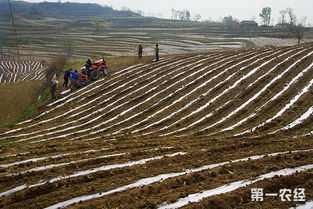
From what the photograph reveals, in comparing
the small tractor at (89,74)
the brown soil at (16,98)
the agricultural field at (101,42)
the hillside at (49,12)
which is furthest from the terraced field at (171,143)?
the hillside at (49,12)

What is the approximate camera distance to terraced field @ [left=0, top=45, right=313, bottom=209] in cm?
587

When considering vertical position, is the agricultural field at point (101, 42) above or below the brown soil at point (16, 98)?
above

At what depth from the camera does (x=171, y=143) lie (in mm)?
9195

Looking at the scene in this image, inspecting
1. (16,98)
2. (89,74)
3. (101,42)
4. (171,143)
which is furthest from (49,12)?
(171,143)

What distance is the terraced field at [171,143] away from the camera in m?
5.87

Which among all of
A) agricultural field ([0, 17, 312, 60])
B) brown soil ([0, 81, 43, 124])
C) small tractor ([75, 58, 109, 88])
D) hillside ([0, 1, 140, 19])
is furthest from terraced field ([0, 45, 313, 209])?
hillside ([0, 1, 140, 19])

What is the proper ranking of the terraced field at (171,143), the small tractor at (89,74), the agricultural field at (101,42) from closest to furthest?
the terraced field at (171,143), the small tractor at (89,74), the agricultural field at (101,42)

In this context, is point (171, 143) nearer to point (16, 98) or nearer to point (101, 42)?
point (16, 98)

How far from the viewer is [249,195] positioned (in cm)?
549

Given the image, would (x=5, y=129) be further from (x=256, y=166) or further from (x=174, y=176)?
(x=256, y=166)

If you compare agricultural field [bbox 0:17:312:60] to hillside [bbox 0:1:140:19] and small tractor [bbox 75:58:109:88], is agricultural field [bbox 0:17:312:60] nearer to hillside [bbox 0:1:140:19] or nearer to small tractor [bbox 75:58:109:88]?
small tractor [bbox 75:58:109:88]

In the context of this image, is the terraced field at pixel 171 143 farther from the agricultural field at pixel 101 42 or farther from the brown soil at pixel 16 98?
the agricultural field at pixel 101 42

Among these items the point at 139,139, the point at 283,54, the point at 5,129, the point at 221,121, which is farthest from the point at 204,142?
the point at 283,54

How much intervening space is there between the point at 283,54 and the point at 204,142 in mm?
15570
